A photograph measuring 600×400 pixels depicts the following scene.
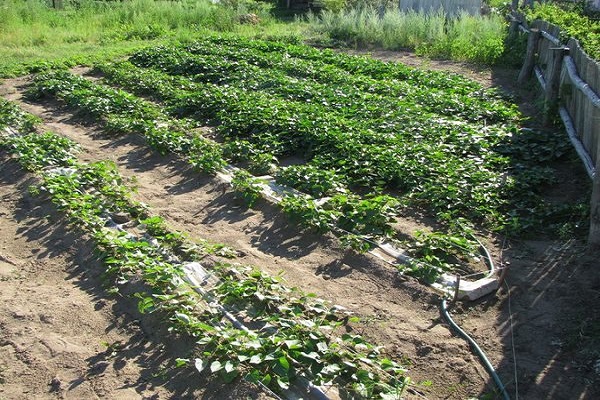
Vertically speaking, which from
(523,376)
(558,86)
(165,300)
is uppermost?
(558,86)

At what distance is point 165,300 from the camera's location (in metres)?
4.70

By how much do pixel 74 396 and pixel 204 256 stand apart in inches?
74.3

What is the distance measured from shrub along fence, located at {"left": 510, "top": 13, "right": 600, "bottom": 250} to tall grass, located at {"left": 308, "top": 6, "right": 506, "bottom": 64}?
2.58m

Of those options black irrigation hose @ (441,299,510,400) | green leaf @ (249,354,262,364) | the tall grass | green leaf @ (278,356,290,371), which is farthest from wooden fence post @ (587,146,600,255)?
the tall grass

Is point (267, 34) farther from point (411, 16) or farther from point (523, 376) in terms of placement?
point (523, 376)

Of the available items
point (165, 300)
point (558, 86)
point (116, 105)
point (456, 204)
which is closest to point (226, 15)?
point (116, 105)

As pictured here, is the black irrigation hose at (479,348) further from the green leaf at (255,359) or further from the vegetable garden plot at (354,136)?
the green leaf at (255,359)

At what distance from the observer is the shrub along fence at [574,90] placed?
641 centimetres

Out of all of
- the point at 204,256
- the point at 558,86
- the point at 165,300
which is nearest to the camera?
the point at 165,300

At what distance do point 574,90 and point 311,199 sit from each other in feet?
14.2

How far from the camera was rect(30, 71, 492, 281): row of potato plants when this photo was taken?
556 cm

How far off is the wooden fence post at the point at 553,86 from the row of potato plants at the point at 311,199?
387 centimetres

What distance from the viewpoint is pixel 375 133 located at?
8.50 meters

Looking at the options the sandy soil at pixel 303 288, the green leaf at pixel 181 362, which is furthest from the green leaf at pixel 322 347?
the green leaf at pixel 181 362
